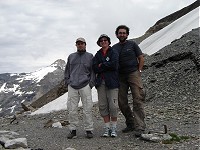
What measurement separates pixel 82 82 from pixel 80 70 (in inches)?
14.1

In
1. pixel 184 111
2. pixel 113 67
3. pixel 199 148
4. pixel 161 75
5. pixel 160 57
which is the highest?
pixel 160 57

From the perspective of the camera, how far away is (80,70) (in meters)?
9.93

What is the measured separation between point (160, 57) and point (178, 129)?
1226 centimetres

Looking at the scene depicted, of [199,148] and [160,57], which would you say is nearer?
[199,148]

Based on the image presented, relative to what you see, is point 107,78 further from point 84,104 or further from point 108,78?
point 84,104

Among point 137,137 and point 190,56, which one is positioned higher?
point 190,56

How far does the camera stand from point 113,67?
31.2 ft

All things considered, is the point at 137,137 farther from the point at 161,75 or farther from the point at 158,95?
the point at 161,75

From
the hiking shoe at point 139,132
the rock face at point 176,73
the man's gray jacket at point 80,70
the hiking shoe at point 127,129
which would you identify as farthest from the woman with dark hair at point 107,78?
the rock face at point 176,73

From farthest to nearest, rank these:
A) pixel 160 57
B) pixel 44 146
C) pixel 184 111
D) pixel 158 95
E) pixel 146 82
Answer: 1. pixel 160 57
2. pixel 146 82
3. pixel 158 95
4. pixel 184 111
5. pixel 44 146

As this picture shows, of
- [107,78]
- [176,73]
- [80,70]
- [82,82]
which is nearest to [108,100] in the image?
[107,78]

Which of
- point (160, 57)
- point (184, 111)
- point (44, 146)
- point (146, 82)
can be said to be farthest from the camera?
point (160, 57)

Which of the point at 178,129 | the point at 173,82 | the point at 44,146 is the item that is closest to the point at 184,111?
the point at 178,129

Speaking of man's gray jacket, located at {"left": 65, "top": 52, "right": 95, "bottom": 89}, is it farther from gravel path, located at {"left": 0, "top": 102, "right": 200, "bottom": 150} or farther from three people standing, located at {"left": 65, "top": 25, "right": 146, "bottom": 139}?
gravel path, located at {"left": 0, "top": 102, "right": 200, "bottom": 150}
